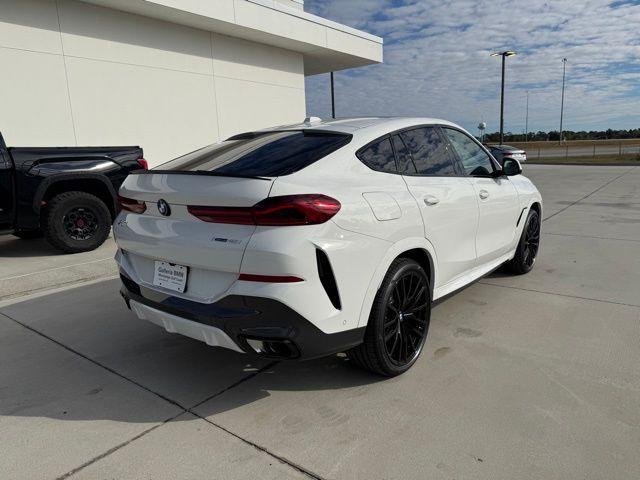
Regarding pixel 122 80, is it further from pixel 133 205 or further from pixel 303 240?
pixel 303 240

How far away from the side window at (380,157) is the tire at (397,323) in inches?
23.2

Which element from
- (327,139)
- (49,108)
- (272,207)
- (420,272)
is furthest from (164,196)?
(49,108)

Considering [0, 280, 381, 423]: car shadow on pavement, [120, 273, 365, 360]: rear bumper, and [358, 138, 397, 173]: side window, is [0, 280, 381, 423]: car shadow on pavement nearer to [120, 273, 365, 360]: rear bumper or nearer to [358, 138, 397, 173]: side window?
[120, 273, 365, 360]: rear bumper

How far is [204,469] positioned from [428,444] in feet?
3.54

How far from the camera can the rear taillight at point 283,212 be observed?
2373 mm

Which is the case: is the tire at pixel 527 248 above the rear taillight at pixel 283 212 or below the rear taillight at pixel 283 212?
below

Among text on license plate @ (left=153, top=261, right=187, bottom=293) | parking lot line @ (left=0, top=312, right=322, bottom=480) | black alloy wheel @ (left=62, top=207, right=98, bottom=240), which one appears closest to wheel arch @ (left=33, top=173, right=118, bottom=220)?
black alloy wheel @ (left=62, top=207, right=98, bottom=240)

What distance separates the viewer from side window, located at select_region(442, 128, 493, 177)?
397cm

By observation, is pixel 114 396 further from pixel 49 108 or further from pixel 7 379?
pixel 49 108

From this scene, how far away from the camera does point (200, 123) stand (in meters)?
12.3

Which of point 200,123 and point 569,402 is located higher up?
point 200,123

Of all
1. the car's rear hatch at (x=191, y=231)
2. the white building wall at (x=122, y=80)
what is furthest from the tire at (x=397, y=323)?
the white building wall at (x=122, y=80)

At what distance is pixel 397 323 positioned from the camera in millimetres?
2998

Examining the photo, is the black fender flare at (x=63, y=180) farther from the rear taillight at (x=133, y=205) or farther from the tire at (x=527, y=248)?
the tire at (x=527, y=248)
